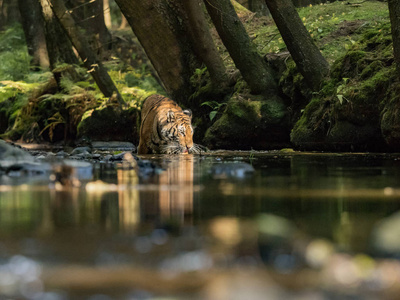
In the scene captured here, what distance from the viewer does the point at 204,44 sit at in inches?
521

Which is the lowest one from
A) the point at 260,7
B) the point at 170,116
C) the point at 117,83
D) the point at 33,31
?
the point at 170,116

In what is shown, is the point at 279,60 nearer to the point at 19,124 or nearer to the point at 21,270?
the point at 19,124

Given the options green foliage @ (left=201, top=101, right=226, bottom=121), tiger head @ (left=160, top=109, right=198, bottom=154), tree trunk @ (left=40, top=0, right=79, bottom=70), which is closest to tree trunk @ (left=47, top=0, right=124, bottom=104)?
tree trunk @ (left=40, top=0, right=79, bottom=70)

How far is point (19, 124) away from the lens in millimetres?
19406

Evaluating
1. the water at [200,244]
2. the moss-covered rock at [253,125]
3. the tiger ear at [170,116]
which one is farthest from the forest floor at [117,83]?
the water at [200,244]

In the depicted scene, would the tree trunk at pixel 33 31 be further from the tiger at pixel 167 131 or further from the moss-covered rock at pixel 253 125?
the tiger at pixel 167 131

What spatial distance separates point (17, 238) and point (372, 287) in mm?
1313

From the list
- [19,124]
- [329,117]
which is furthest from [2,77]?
[329,117]

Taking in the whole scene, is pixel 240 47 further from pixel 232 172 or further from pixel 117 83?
pixel 117 83

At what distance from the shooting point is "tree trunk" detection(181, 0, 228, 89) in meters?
12.9

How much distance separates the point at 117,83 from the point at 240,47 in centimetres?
767

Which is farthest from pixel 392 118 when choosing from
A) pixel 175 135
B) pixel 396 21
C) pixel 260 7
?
pixel 260 7

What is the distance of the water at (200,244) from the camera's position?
1.51 metres

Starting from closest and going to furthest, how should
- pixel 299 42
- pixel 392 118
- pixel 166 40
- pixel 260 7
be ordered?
pixel 392 118 < pixel 299 42 < pixel 166 40 < pixel 260 7
